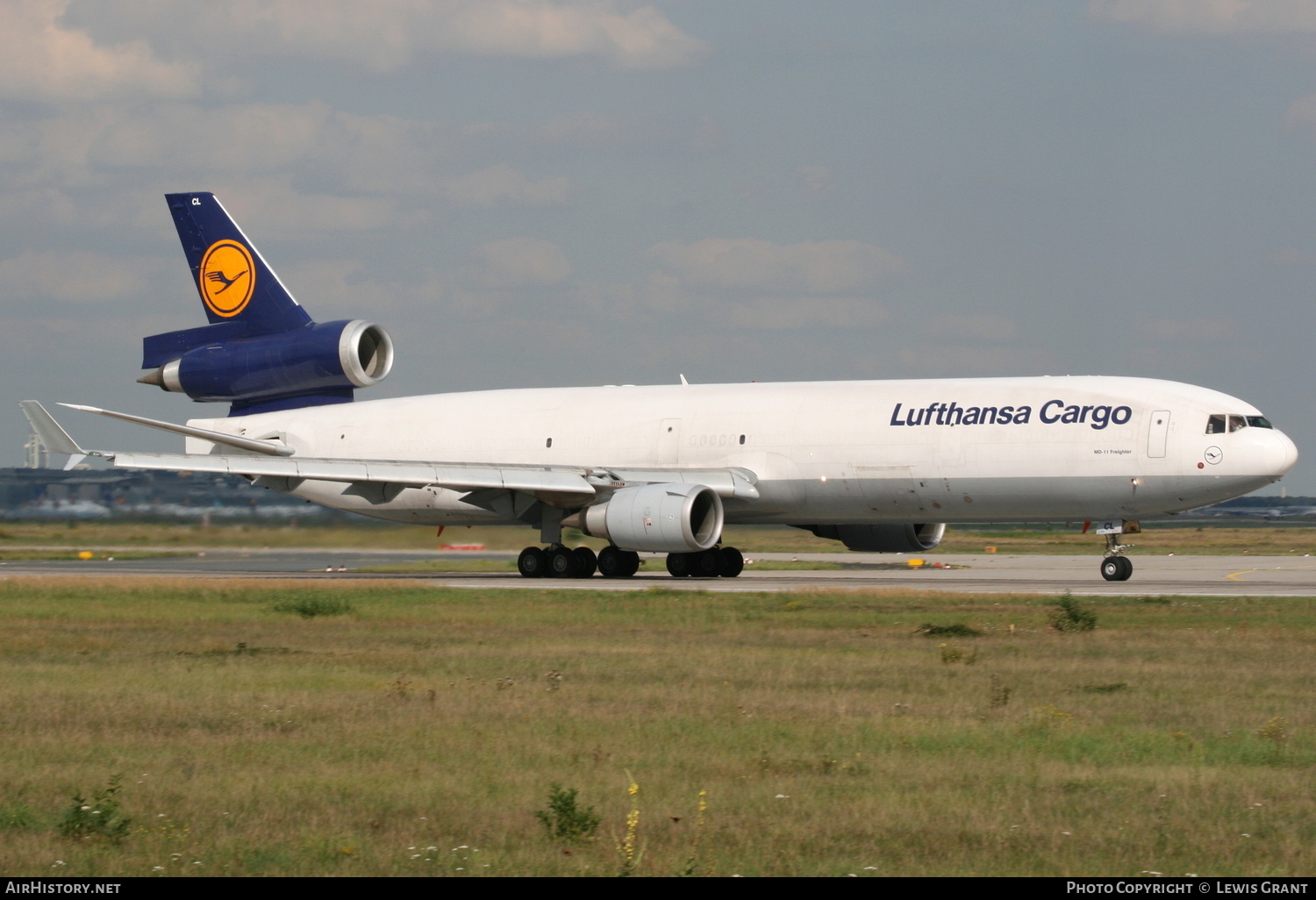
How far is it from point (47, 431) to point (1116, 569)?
21.5 metres

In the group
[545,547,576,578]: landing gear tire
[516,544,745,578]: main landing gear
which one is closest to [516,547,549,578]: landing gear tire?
[516,544,745,578]: main landing gear

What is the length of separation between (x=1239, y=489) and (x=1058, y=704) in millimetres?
17493

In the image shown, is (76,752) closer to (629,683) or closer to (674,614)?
(629,683)

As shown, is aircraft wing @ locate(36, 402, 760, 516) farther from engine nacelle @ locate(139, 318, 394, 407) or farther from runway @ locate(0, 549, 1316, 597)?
engine nacelle @ locate(139, 318, 394, 407)

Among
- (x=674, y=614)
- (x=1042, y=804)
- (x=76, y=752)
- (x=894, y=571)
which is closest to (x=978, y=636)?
(x=674, y=614)

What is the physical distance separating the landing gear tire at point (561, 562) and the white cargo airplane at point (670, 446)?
2.0 inches

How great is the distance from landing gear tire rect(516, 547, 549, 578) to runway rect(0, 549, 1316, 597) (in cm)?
29

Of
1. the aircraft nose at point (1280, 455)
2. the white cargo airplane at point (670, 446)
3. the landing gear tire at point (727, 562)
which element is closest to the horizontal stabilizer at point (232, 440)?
the white cargo airplane at point (670, 446)

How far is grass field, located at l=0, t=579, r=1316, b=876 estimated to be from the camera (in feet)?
23.6

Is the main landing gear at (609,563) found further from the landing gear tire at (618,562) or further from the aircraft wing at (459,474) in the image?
the aircraft wing at (459,474)

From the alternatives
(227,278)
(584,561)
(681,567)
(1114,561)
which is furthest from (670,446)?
(227,278)

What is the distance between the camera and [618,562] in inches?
1272

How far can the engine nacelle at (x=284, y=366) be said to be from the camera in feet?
116

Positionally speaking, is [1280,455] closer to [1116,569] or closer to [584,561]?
[1116,569]
